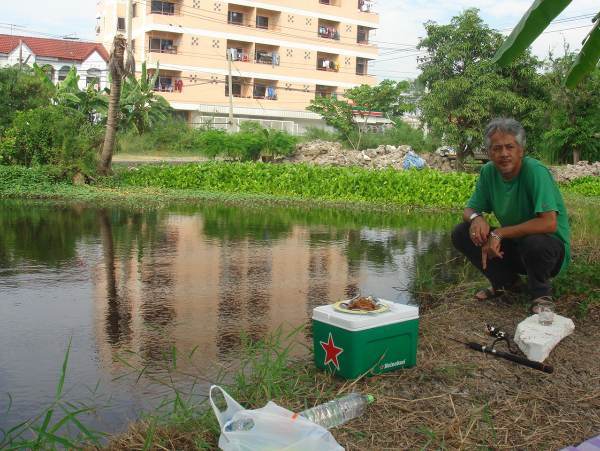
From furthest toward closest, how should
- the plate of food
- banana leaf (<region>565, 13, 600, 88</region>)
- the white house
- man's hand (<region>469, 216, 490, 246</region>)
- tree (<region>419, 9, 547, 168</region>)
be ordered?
the white house < tree (<region>419, 9, 547, 168</region>) < man's hand (<region>469, 216, 490, 246</region>) < banana leaf (<region>565, 13, 600, 88</region>) < the plate of food

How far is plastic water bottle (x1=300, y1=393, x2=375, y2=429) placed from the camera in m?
2.73

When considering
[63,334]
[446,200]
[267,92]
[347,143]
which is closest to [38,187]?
[446,200]

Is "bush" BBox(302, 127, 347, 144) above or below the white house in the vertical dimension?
below

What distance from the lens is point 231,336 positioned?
14.5 feet

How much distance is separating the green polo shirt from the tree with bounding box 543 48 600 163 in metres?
19.7

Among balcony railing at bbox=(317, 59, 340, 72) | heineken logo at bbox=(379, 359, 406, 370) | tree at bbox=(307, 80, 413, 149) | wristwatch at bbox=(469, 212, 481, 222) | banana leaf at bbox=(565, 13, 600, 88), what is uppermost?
balcony railing at bbox=(317, 59, 340, 72)

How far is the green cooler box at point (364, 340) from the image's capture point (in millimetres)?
3109

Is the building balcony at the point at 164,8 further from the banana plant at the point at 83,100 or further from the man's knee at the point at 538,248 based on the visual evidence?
the man's knee at the point at 538,248

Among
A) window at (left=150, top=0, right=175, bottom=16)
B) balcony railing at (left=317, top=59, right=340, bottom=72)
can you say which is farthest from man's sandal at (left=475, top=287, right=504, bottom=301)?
balcony railing at (left=317, top=59, right=340, bottom=72)

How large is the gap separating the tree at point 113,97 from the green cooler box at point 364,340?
41.4 ft

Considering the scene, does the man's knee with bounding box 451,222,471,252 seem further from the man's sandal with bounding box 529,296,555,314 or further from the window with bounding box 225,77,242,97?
the window with bounding box 225,77,242,97

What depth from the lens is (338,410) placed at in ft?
9.18

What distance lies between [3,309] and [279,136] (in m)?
18.6

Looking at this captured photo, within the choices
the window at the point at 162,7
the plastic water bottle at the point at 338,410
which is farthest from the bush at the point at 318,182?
the window at the point at 162,7
